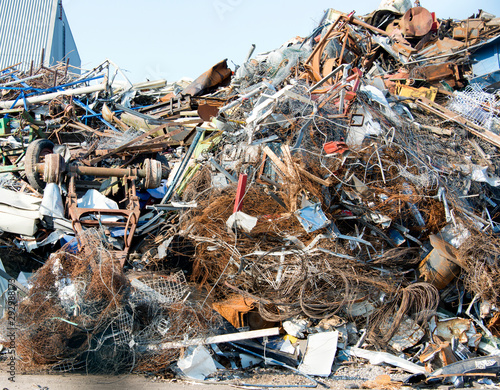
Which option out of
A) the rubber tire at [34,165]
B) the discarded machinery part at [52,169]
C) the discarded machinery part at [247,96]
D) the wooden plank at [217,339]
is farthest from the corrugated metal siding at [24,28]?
the wooden plank at [217,339]

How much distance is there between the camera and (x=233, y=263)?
200 inches

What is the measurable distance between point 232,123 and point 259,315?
337cm

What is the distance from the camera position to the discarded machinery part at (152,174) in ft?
19.3

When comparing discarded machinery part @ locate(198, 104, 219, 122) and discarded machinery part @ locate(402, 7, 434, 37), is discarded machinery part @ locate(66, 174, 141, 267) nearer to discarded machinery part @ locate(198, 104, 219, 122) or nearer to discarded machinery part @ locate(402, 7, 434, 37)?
discarded machinery part @ locate(198, 104, 219, 122)

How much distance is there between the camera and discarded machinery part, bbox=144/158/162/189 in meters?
5.88

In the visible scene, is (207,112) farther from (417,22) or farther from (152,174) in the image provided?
(417,22)

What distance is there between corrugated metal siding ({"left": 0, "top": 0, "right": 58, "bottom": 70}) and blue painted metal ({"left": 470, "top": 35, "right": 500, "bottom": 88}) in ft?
67.1

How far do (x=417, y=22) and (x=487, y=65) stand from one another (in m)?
2.13

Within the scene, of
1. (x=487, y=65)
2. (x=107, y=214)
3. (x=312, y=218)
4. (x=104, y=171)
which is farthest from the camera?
(x=487, y=65)

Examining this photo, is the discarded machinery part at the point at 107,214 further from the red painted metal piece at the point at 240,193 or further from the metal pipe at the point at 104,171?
the red painted metal piece at the point at 240,193

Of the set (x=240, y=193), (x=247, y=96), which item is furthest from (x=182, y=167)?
(x=240, y=193)

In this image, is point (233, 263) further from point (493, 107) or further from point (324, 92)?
point (493, 107)

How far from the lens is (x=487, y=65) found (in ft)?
28.9

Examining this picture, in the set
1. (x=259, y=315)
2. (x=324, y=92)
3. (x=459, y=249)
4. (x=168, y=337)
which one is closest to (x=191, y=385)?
(x=168, y=337)
